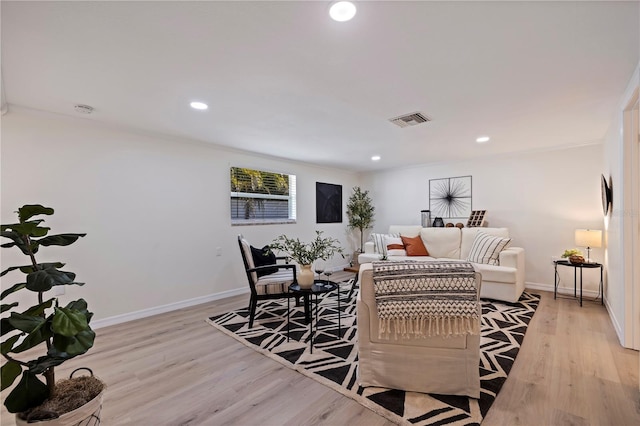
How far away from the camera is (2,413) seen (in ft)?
5.91

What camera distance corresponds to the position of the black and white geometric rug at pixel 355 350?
5.82 feet

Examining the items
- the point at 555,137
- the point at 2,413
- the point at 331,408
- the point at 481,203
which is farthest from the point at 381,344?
the point at 481,203

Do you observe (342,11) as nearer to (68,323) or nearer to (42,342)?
(68,323)

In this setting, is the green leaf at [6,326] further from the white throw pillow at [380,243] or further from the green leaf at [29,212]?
the white throw pillow at [380,243]

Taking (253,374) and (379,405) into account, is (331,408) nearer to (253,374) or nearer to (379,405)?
(379,405)

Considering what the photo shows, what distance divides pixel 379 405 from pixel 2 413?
2330 mm

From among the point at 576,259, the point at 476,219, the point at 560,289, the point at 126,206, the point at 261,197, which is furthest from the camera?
the point at 476,219

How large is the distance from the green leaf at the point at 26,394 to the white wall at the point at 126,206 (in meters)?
2.25

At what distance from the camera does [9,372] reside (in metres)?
1.13

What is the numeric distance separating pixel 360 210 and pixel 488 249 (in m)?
2.85

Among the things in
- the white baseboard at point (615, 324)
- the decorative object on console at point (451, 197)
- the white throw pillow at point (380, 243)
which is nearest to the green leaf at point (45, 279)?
the white baseboard at point (615, 324)

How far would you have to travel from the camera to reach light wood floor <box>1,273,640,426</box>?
174cm

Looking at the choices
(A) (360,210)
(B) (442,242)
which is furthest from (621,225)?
(A) (360,210)

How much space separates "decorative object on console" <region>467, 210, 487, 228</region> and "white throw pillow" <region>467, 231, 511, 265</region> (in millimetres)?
528
